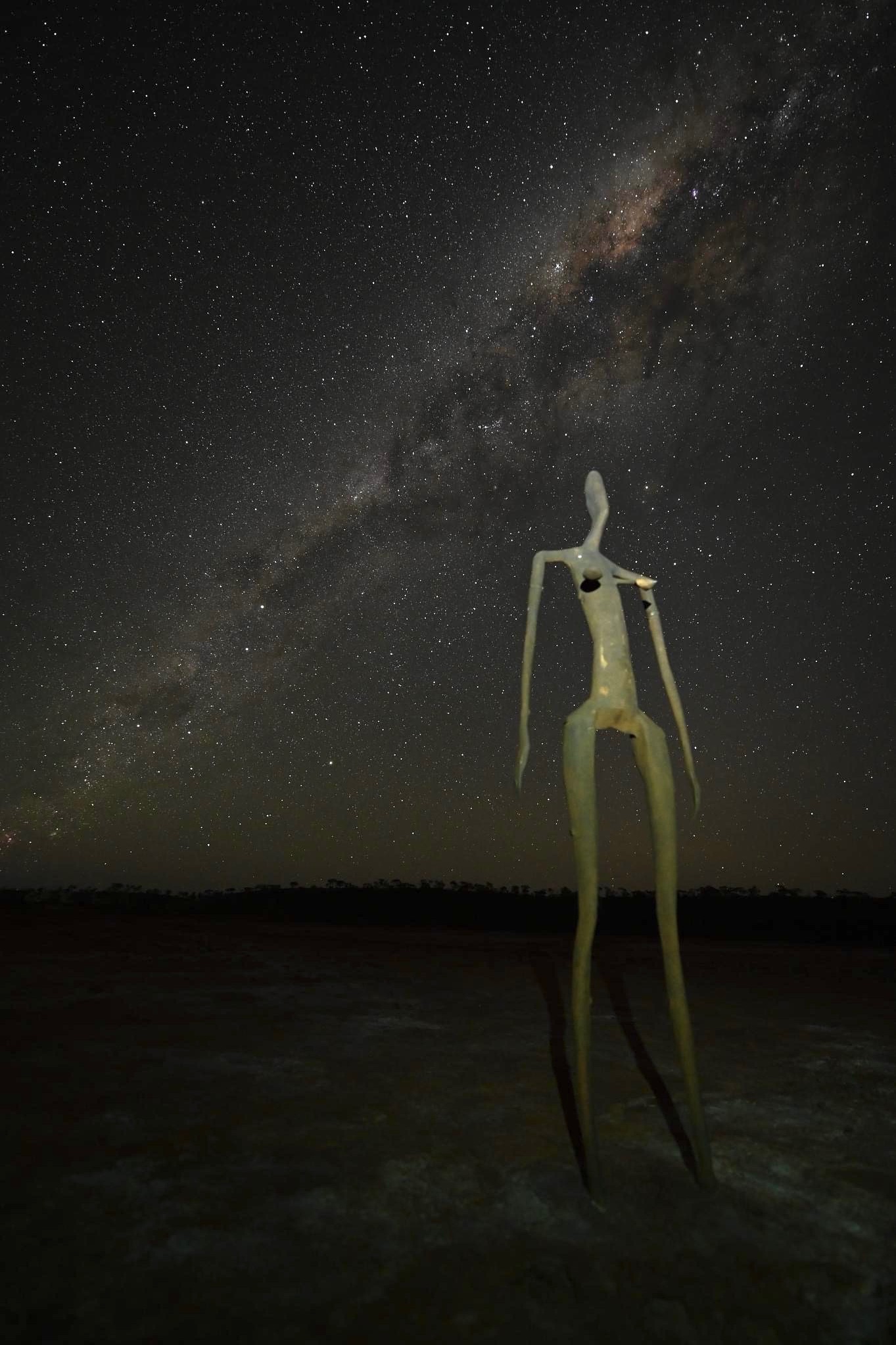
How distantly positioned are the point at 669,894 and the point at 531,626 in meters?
1.52

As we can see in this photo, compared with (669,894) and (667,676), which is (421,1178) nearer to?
(669,894)

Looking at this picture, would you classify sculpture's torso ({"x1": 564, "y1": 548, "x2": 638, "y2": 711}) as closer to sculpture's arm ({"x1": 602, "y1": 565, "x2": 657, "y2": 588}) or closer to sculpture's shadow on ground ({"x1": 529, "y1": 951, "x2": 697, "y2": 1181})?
sculpture's arm ({"x1": 602, "y1": 565, "x2": 657, "y2": 588})

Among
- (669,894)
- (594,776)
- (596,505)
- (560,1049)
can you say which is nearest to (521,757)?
(594,776)

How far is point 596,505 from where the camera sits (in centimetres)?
463

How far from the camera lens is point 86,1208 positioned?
3238mm

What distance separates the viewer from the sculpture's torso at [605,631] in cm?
400

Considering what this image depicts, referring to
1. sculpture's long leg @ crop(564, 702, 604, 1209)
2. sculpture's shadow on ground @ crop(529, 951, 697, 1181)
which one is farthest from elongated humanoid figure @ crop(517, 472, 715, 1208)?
sculpture's shadow on ground @ crop(529, 951, 697, 1181)

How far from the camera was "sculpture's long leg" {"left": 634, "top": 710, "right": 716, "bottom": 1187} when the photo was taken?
3.65 m

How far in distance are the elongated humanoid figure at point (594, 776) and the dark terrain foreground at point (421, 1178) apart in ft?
1.62

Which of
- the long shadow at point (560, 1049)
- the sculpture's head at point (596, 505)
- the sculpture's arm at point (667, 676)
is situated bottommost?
the long shadow at point (560, 1049)

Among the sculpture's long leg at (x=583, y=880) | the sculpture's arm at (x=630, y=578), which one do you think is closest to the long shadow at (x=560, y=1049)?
the sculpture's long leg at (x=583, y=880)

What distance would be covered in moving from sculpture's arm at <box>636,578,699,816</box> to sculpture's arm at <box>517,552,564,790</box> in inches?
22.0

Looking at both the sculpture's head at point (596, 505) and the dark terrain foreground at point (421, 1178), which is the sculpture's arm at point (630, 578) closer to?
the sculpture's head at point (596, 505)

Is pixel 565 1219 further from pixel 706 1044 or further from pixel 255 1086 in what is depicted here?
pixel 706 1044
